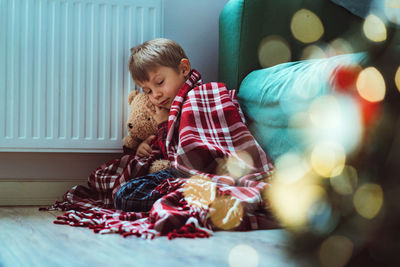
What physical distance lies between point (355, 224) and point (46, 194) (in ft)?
3.84

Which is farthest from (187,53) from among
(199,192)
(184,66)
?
(199,192)

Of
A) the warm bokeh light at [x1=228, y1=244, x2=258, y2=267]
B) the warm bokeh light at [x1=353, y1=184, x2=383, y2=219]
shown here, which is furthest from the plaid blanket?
the warm bokeh light at [x1=353, y1=184, x2=383, y2=219]

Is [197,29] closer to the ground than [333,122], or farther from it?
farther from it

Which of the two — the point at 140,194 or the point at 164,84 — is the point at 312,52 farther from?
the point at 140,194

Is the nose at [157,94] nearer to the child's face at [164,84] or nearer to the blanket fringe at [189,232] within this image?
the child's face at [164,84]

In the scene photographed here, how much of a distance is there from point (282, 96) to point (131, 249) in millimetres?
572

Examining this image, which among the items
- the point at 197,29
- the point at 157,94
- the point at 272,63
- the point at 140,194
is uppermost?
the point at 197,29

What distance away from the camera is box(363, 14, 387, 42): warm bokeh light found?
0.84 m

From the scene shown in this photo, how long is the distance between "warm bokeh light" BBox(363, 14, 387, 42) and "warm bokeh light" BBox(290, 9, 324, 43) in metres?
0.64

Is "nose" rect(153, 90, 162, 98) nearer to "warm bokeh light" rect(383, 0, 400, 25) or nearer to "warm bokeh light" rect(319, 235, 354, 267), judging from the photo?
"warm bokeh light" rect(383, 0, 400, 25)

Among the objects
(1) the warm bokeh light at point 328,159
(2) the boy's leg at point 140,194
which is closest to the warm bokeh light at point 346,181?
(1) the warm bokeh light at point 328,159

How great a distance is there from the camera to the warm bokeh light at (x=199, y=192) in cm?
100

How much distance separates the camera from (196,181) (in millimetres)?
1077

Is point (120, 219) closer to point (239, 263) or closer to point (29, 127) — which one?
point (239, 263)
